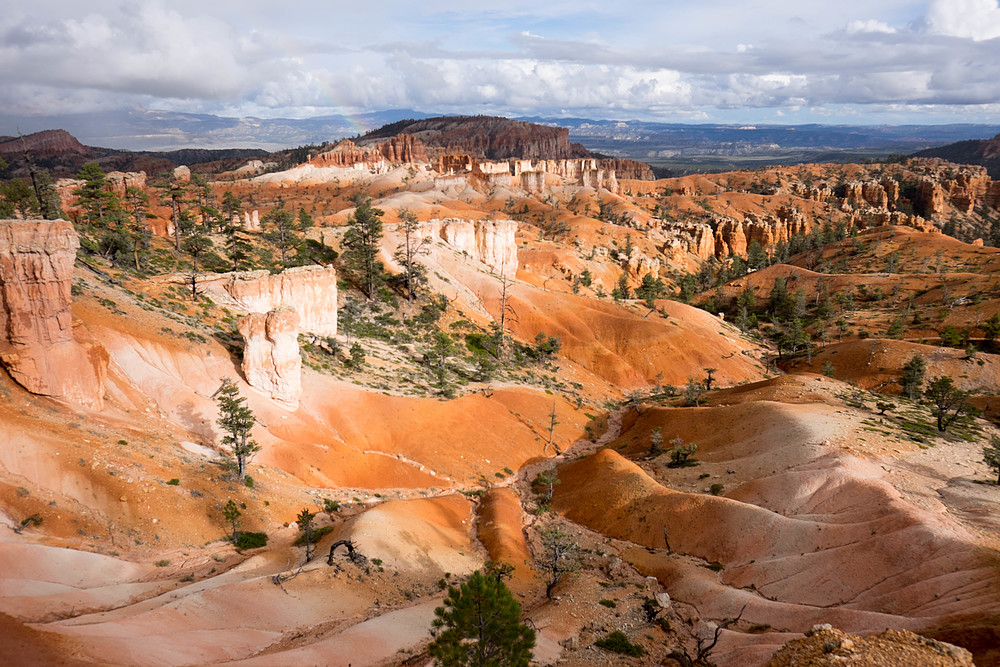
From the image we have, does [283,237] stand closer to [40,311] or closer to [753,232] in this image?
[40,311]

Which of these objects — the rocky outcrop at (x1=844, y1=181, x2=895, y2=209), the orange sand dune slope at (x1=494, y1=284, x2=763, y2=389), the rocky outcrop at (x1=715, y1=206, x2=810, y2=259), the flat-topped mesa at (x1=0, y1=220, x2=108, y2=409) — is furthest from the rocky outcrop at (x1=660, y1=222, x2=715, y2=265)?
the flat-topped mesa at (x1=0, y1=220, x2=108, y2=409)

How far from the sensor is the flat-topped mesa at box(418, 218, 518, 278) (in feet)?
287

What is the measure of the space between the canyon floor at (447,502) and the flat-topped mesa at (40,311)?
109 centimetres

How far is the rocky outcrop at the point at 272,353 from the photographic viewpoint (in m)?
35.9

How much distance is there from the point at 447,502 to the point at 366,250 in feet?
125

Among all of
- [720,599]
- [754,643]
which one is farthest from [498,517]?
[754,643]

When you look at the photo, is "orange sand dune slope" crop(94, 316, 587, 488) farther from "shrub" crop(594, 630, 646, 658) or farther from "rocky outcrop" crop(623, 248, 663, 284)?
"rocky outcrop" crop(623, 248, 663, 284)

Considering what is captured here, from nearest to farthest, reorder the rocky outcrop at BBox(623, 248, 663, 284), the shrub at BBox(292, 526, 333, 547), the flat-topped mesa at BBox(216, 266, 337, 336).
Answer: the shrub at BBox(292, 526, 333, 547) < the flat-topped mesa at BBox(216, 266, 337, 336) < the rocky outcrop at BBox(623, 248, 663, 284)

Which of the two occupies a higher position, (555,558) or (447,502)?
(555,558)

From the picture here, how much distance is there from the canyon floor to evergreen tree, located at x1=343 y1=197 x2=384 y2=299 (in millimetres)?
2835

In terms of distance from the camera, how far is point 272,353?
3644 centimetres

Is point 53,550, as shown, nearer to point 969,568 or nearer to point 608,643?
point 608,643

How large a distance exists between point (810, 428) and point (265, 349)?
39.1m

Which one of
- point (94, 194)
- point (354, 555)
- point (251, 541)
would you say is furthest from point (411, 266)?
point (354, 555)
